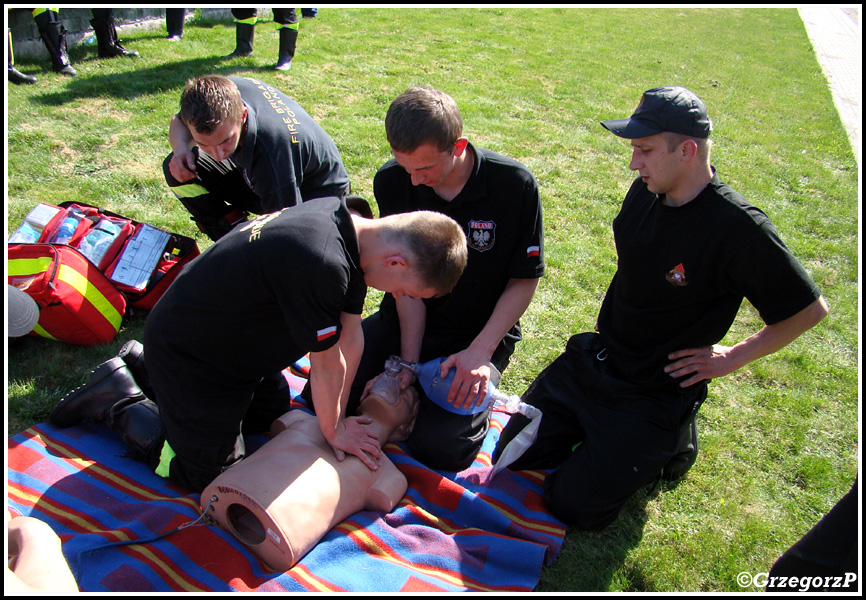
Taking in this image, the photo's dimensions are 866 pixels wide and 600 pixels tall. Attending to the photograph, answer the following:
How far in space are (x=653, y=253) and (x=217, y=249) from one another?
2.08 metres

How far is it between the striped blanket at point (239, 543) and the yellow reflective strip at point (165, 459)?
0.06m

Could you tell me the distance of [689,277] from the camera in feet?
9.25

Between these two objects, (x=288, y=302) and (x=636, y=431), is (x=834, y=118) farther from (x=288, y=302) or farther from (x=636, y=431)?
(x=288, y=302)

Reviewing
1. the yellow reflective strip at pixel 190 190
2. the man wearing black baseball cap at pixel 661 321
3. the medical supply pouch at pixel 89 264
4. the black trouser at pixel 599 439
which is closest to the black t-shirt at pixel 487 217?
the man wearing black baseball cap at pixel 661 321

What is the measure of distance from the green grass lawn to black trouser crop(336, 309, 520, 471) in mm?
680

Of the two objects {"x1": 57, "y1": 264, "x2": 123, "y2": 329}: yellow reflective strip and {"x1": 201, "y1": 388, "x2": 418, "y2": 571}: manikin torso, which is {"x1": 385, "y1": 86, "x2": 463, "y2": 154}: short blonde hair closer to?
{"x1": 201, "y1": 388, "x2": 418, "y2": 571}: manikin torso

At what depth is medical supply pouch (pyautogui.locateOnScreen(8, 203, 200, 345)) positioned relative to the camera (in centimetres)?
367

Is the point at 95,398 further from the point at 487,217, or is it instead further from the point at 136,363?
the point at 487,217

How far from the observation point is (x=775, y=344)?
9.04 ft

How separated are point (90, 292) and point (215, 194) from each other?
1.12 m

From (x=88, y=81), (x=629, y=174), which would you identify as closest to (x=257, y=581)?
(x=629, y=174)

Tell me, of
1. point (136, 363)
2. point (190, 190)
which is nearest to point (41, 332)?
point (136, 363)

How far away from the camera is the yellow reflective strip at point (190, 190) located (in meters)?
4.27

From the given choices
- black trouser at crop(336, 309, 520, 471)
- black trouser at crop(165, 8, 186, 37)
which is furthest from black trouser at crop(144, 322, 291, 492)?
black trouser at crop(165, 8, 186, 37)
